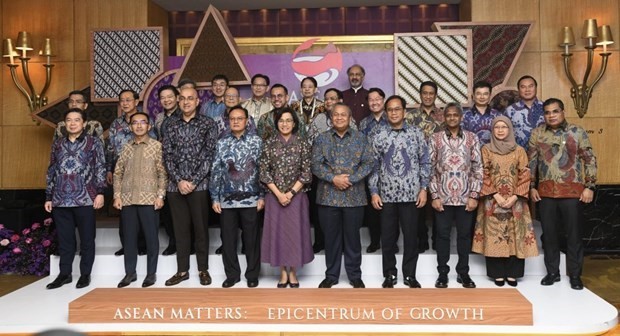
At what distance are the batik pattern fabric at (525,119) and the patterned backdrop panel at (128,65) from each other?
3536mm

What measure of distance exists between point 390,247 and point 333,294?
760 mm

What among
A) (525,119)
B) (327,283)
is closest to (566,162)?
(525,119)

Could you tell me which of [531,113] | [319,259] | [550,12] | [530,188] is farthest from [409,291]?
[550,12]

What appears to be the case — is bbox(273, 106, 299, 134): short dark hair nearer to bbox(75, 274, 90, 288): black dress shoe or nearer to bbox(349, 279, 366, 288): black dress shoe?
bbox(349, 279, 366, 288): black dress shoe

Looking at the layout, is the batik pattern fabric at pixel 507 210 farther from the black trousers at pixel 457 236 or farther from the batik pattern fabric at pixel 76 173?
the batik pattern fabric at pixel 76 173

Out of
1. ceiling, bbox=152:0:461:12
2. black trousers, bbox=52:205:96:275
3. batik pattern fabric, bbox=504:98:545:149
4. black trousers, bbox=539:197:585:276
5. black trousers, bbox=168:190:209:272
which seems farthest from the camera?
ceiling, bbox=152:0:461:12

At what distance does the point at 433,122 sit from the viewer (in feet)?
14.8

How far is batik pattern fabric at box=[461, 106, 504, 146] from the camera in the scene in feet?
14.3

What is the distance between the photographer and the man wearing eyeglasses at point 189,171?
4008mm

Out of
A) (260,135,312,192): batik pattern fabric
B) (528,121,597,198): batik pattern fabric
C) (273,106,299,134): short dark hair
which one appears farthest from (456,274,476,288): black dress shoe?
(273,106,299,134): short dark hair

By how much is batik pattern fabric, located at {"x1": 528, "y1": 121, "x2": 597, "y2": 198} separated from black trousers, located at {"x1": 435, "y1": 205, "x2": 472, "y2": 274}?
0.64 meters

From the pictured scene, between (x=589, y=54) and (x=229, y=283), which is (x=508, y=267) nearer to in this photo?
(x=229, y=283)

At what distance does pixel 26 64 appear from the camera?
19.7 ft

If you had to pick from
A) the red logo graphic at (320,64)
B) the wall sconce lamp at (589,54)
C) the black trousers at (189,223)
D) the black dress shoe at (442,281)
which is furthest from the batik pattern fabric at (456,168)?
the wall sconce lamp at (589,54)
